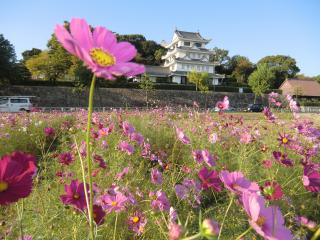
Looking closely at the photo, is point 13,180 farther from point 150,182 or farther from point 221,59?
point 221,59

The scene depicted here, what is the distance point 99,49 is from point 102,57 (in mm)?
36

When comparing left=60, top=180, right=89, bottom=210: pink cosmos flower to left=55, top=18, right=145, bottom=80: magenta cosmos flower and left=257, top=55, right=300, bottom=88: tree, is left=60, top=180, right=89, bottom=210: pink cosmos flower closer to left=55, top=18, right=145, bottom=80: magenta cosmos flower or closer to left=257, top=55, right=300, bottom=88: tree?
left=55, top=18, right=145, bottom=80: magenta cosmos flower

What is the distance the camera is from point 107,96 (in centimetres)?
2727

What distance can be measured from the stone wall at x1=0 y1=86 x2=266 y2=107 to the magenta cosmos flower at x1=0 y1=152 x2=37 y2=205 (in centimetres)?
1938

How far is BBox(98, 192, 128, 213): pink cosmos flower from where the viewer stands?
1055 millimetres

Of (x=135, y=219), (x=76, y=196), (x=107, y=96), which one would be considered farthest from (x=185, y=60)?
(x=76, y=196)

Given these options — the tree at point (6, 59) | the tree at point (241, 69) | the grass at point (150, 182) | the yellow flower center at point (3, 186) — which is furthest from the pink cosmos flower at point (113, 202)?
the tree at point (241, 69)

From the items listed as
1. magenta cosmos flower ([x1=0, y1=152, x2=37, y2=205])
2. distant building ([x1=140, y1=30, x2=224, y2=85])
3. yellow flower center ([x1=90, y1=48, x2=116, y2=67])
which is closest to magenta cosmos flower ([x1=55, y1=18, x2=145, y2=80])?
yellow flower center ([x1=90, y1=48, x2=116, y2=67])

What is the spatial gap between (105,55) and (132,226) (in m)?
0.88

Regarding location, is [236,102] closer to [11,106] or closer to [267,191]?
[11,106]

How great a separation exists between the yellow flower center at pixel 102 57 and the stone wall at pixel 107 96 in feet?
63.7

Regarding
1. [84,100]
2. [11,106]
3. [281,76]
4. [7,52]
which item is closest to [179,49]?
[281,76]

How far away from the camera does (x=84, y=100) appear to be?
1025 inches

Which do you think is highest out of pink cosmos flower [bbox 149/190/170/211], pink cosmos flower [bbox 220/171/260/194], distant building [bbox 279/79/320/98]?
distant building [bbox 279/79/320/98]
